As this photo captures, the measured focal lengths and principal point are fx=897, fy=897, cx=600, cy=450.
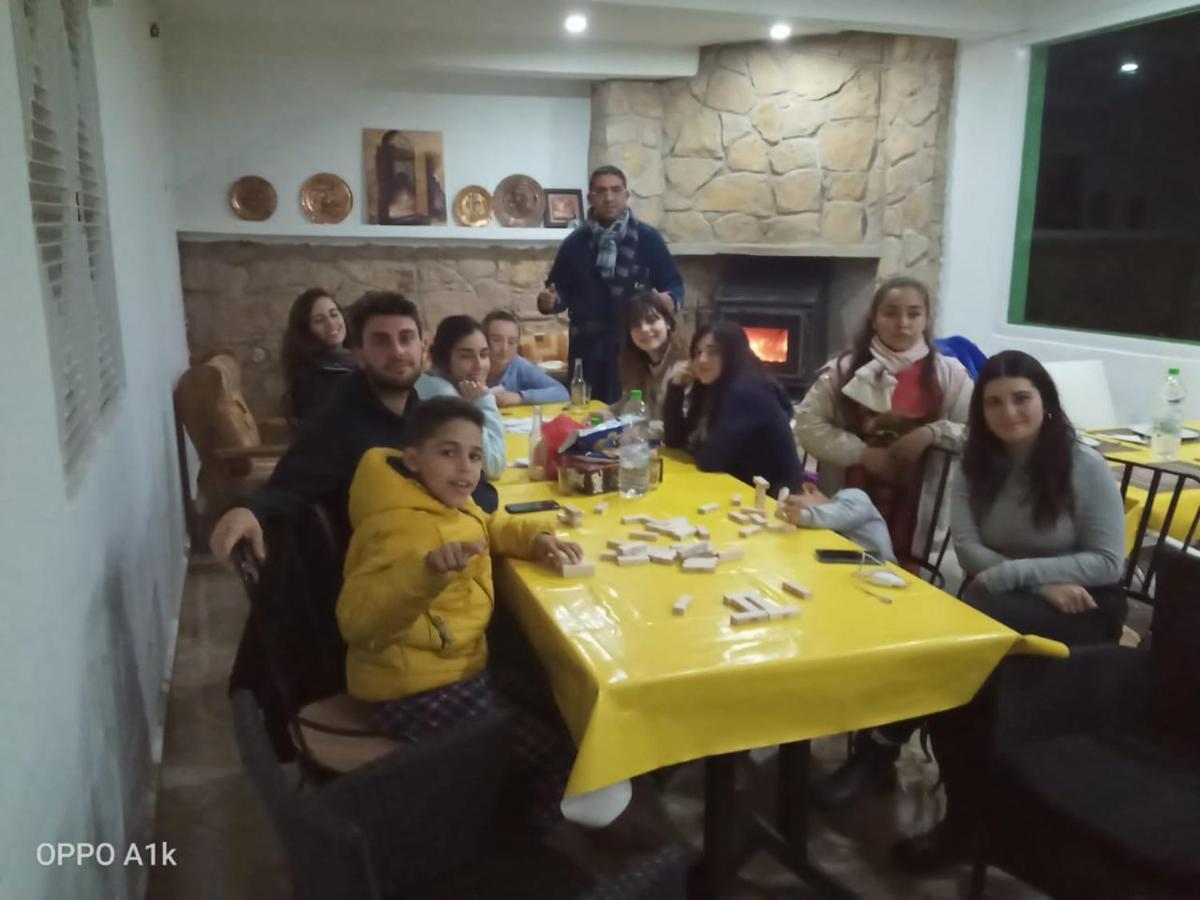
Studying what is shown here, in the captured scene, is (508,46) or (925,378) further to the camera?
(508,46)

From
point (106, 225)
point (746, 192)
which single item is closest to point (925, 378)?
point (106, 225)

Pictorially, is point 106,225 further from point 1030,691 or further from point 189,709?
point 1030,691

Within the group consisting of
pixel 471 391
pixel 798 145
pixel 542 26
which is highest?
pixel 542 26

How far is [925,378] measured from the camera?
2760mm

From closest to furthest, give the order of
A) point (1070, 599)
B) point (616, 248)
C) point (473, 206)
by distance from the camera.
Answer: point (1070, 599)
point (616, 248)
point (473, 206)

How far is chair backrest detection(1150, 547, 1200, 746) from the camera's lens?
1680mm

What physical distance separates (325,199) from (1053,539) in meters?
4.48

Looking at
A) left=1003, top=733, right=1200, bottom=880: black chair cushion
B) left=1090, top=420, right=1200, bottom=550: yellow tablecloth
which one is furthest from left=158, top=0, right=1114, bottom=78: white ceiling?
left=1003, top=733, right=1200, bottom=880: black chair cushion

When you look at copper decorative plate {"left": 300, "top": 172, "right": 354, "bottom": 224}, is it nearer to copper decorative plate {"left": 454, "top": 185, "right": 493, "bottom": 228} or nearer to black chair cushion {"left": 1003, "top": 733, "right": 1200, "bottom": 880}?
copper decorative plate {"left": 454, "top": 185, "right": 493, "bottom": 228}

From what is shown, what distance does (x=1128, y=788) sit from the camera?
1547 millimetres

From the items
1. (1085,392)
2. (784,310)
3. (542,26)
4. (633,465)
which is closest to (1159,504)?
(1085,392)

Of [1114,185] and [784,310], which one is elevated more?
[1114,185]

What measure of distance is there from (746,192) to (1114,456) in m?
3.36

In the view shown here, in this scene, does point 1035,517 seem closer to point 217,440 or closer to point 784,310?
point 217,440
